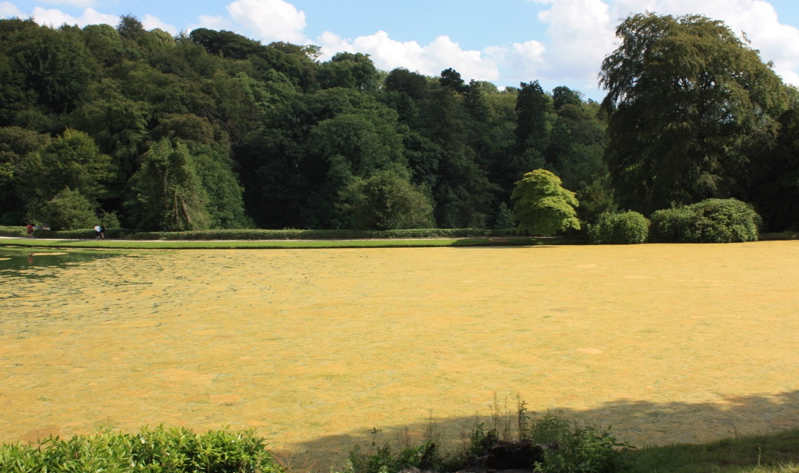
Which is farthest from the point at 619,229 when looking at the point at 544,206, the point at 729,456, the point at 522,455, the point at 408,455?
the point at 408,455

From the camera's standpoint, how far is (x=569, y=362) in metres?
8.56

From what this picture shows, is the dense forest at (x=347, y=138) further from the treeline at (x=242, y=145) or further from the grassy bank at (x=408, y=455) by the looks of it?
the grassy bank at (x=408, y=455)

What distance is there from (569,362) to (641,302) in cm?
533

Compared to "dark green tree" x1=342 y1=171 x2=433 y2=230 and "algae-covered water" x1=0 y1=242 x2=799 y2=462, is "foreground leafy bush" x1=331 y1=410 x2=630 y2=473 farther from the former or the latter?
"dark green tree" x1=342 y1=171 x2=433 y2=230

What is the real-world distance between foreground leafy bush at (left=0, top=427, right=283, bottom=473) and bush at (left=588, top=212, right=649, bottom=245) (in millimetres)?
27770

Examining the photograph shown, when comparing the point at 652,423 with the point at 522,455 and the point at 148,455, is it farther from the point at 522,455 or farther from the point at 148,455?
the point at 148,455

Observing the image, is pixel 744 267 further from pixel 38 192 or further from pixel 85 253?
pixel 38 192

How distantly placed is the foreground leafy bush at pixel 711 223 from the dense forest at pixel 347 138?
8.88 feet

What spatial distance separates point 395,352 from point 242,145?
4646 centimetres

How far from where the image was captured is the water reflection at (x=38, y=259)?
67.0ft

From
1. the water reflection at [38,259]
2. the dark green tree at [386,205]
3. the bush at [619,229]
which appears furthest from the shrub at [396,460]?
the dark green tree at [386,205]

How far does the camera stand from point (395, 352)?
9312mm

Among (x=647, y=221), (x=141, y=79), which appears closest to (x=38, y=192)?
(x=141, y=79)

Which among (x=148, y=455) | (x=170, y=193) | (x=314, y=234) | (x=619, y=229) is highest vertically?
(x=170, y=193)
